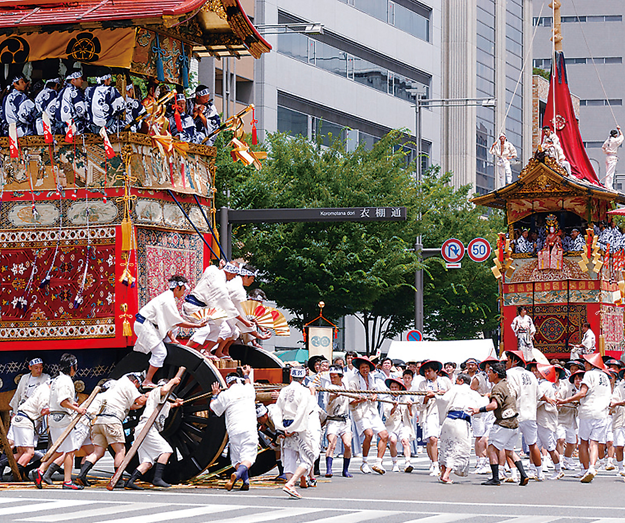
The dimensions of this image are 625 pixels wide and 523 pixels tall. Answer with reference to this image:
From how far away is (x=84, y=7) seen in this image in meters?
16.5

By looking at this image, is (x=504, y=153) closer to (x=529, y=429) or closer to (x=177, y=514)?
(x=529, y=429)

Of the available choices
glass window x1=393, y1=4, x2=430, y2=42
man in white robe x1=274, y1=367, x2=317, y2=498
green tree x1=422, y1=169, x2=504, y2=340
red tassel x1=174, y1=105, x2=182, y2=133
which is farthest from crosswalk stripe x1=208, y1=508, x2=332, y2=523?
glass window x1=393, y1=4, x2=430, y2=42

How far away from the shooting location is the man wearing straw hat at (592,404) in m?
18.1

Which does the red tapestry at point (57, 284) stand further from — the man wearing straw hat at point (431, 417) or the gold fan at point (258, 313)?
the man wearing straw hat at point (431, 417)

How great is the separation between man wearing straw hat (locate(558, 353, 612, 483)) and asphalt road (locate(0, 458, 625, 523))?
1481 mm

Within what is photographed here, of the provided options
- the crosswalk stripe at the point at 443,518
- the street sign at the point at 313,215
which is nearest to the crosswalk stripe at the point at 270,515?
the crosswalk stripe at the point at 443,518

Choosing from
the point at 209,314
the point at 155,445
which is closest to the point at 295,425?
the point at 155,445

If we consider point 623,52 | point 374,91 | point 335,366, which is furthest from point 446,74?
point 335,366

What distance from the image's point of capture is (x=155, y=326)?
50.7ft

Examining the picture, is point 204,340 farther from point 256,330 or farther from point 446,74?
point 446,74

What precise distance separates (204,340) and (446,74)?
4926cm

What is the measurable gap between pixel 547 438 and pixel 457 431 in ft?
7.34

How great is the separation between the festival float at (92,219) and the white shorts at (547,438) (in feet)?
18.5

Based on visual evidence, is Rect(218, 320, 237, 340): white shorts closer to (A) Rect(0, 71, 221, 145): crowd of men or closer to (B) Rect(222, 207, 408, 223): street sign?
(A) Rect(0, 71, 221, 145): crowd of men
